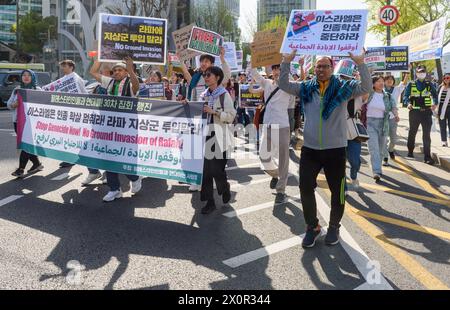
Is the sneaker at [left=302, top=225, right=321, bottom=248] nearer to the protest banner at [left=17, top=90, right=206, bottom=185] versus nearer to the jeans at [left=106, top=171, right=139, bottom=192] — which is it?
the protest banner at [left=17, top=90, right=206, bottom=185]

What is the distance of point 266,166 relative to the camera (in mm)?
6859

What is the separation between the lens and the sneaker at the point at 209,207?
19.4 feet

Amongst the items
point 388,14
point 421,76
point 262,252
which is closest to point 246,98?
point 388,14

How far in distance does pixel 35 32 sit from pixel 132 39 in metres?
62.1

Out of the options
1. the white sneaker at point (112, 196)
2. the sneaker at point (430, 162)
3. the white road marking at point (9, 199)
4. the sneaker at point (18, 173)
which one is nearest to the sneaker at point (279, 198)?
the white sneaker at point (112, 196)

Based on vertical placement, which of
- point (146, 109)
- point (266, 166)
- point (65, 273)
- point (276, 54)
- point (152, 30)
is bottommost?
point (65, 273)

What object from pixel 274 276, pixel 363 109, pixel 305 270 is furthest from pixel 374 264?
pixel 363 109

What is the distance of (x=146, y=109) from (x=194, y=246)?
216cm

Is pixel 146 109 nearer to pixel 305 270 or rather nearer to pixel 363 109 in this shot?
pixel 305 270

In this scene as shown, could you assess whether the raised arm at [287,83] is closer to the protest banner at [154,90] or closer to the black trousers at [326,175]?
the black trousers at [326,175]

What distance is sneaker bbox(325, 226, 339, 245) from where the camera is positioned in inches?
188

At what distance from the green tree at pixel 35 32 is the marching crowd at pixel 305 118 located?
56.8 meters

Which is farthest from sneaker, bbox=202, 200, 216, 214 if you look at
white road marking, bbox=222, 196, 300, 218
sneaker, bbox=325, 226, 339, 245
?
sneaker, bbox=325, 226, 339, 245

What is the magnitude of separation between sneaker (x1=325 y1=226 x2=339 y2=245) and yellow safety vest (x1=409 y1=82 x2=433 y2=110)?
6.52 meters
